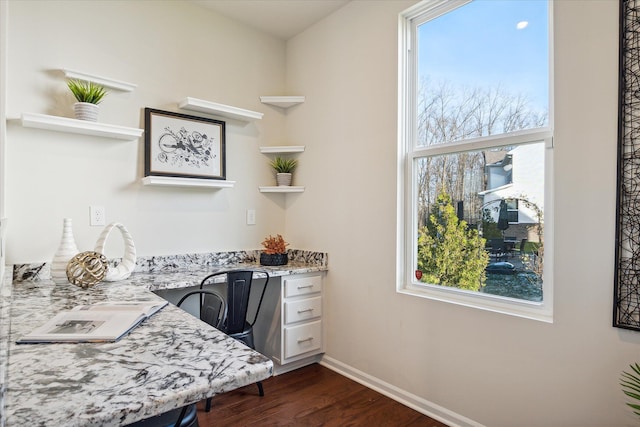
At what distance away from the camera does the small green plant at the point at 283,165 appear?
10.2ft

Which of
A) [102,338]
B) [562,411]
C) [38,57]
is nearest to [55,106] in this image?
[38,57]

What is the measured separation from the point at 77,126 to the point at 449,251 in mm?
2225

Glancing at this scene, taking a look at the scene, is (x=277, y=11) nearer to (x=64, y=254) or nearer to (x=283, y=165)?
(x=283, y=165)

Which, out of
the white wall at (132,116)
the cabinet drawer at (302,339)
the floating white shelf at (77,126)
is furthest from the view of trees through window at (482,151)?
the floating white shelf at (77,126)

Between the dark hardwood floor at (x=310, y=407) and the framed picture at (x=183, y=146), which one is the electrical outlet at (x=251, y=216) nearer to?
the framed picture at (x=183, y=146)

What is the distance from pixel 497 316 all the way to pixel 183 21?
2768 millimetres

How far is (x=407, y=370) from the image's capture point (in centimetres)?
229

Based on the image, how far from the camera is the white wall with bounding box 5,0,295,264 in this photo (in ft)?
6.89

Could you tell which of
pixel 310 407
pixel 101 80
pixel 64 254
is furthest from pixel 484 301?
pixel 101 80

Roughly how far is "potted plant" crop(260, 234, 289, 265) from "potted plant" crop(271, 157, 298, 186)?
50 centimetres

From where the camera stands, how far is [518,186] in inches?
73.9

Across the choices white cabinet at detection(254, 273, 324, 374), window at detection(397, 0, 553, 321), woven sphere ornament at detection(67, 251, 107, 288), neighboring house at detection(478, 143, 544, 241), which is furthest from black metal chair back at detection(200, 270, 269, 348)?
neighboring house at detection(478, 143, 544, 241)

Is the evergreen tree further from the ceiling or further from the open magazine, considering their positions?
the ceiling

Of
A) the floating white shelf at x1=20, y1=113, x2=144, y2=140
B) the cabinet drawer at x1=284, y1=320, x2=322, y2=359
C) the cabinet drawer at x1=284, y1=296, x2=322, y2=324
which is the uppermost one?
the floating white shelf at x1=20, y1=113, x2=144, y2=140
